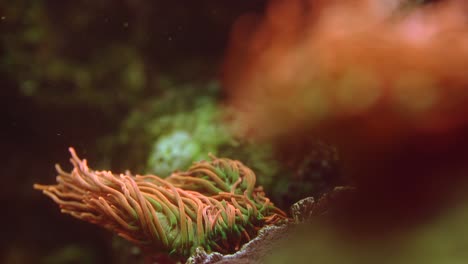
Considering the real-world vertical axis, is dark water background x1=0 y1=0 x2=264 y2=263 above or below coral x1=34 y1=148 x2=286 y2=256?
above

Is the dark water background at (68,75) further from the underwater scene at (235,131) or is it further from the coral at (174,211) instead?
the coral at (174,211)

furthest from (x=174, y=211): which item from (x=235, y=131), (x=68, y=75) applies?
(x=68, y=75)

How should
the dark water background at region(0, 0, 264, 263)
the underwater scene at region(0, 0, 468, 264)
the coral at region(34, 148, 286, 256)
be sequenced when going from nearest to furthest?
the underwater scene at region(0, 0, 468, 264), the coral at region(34, 148, 286, 256), the dark water background at region(0, 0, 264, 263)

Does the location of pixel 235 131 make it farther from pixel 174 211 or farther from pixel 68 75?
pixel 68 75

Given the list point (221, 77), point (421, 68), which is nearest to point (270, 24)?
point (221, 77)

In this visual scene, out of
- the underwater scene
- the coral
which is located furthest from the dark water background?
the coral

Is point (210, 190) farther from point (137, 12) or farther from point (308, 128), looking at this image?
point (137, 12)

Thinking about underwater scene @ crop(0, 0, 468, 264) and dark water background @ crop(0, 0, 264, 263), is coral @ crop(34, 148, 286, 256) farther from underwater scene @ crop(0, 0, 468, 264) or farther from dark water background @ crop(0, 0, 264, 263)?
dark water background @ crop(0, 0, 264, 263)
